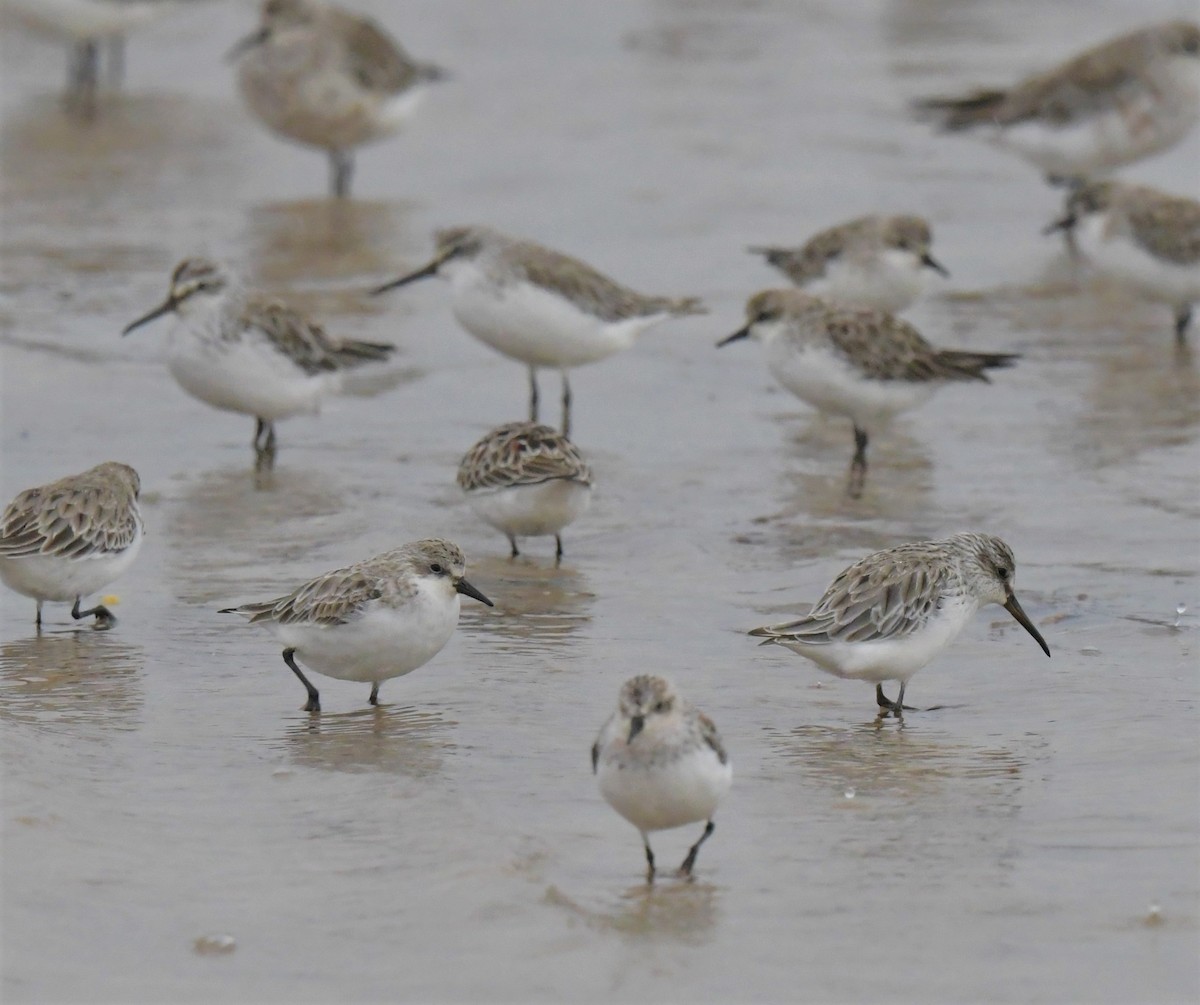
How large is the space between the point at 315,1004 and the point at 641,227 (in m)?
11.7

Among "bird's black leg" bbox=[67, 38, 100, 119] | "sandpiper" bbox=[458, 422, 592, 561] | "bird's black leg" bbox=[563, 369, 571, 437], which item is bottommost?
"sandpiper" bbox=[458, 422, 592, 561]

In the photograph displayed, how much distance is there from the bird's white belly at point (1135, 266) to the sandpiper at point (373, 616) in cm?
736

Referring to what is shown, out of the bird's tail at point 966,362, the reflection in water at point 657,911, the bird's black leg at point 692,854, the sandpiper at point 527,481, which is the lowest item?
the reflection in water at point 657,911

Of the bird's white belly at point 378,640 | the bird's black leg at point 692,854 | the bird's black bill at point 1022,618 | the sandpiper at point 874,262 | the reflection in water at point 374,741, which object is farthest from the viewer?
the sandpiper at point 874,262

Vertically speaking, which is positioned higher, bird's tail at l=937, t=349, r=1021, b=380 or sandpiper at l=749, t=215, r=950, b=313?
sandpiper at l=749, t=215, r=950, b=313

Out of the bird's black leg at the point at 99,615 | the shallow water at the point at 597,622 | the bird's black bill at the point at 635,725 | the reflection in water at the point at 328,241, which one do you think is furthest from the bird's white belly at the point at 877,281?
the bird's black bill at the point at 635,725

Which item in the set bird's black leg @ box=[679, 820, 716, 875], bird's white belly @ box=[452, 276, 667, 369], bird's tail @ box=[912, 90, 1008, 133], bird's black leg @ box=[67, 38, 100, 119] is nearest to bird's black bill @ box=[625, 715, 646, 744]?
bird's black leg @ box=[679, 820, 716, 875]

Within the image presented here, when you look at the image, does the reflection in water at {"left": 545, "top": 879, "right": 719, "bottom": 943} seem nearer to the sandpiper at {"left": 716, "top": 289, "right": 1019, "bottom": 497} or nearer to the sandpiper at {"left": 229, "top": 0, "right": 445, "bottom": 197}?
the sandpiper at {"left": 716, "top": 289, "right": 1019, "bottom": 497}

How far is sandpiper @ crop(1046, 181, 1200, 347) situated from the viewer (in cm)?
1418

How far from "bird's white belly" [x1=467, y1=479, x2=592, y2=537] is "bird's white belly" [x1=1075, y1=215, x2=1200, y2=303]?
5616mm

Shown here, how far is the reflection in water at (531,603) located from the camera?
9.07 metres

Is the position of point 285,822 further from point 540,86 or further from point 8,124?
point 540,86

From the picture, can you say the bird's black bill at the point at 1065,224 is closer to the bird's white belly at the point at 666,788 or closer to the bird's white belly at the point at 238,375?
the bird's white belly at the point at 238,375

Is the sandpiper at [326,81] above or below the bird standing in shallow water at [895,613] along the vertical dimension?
above
